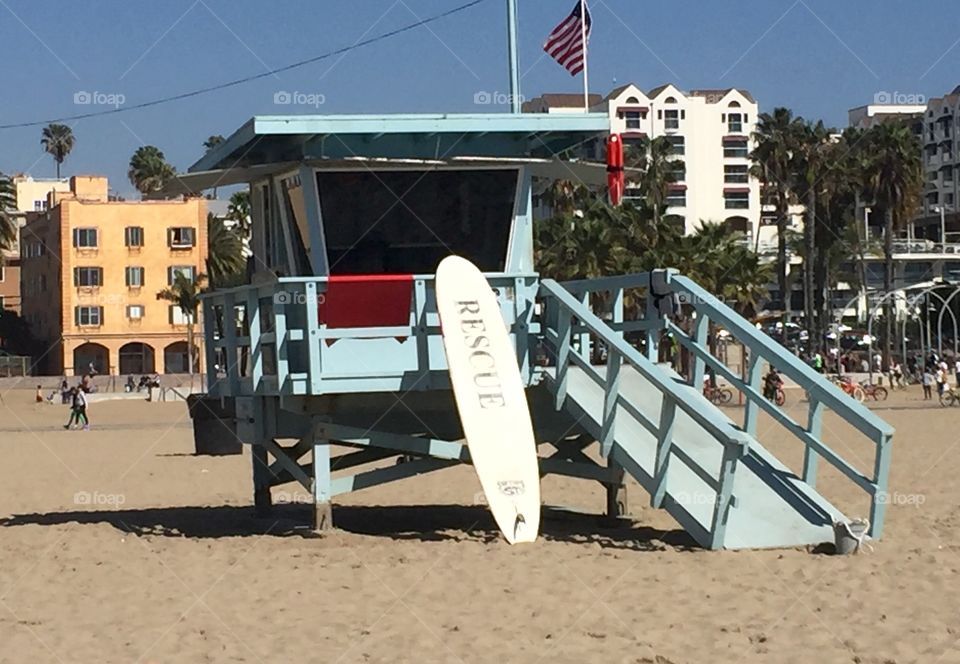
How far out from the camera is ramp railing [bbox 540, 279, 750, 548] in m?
12.0

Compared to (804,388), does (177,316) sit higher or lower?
lower

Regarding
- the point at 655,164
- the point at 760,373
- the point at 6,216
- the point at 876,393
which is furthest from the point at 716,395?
the point at 6,216

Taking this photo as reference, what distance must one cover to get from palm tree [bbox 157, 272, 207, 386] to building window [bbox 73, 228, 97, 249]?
4838 mm

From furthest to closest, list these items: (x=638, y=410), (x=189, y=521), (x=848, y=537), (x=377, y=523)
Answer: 1. (x=189, y=521)
2. (x=377, y=523)
3. (x=638, y=410)
4. (x=848, y=537)

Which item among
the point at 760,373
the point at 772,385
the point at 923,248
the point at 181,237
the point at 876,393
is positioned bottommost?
the point at 876,393

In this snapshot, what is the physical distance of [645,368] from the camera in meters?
12.8

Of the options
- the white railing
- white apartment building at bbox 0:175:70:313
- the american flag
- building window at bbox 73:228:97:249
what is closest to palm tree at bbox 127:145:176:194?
white apartment building at bbox 0:175:70:313

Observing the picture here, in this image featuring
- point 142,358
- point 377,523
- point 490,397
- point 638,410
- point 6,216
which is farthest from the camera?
point 142,358

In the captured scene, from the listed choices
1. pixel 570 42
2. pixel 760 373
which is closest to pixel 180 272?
pixel 570 42

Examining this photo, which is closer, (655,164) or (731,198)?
(655,164)

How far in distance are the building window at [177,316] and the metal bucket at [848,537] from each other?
83392mm

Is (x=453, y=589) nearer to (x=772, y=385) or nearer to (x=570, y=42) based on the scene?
(x=570, y=42)

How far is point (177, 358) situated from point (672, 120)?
156ft

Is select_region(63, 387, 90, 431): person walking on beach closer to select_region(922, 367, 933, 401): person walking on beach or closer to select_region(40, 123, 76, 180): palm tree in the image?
select_region(922, 367, 933, 401): person walking on beach
